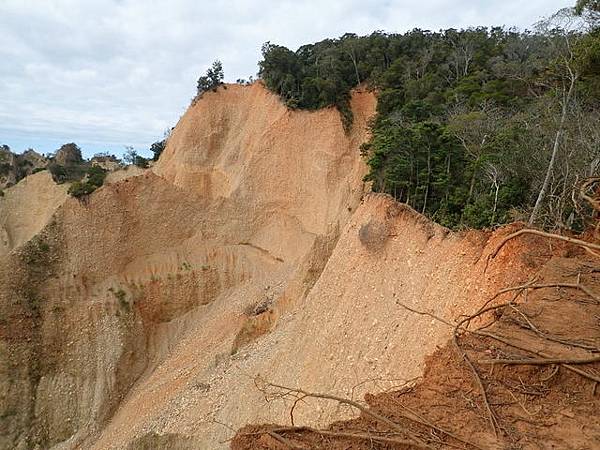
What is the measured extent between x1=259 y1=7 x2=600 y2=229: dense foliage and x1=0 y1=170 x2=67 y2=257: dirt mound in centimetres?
1731

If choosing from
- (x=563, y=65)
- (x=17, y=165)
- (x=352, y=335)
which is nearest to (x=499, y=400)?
(x=352, y=335)

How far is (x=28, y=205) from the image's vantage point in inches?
1276

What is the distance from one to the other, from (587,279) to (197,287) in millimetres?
19828

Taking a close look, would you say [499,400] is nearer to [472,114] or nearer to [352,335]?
[352,335]

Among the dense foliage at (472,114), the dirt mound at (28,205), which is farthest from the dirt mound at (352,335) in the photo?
the dirt mound at (28,205)

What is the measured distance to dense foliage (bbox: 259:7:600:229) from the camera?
14102mm

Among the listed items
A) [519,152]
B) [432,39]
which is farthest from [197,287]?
[432,39]

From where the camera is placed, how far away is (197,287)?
922 inches

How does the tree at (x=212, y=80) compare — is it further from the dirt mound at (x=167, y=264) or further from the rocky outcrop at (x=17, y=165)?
the rocky outcrop at (x=17, y=165)

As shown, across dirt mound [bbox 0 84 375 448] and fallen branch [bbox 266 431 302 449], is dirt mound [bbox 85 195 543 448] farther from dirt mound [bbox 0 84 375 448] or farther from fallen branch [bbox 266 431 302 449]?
fallen branch [bbox 266 431 302 449]

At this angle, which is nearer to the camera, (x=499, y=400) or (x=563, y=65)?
(x=499, y=400)

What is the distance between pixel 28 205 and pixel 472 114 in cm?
3055

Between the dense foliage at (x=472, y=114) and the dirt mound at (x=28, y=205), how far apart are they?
56.8 ft

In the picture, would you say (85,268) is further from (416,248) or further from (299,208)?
(416,248)
